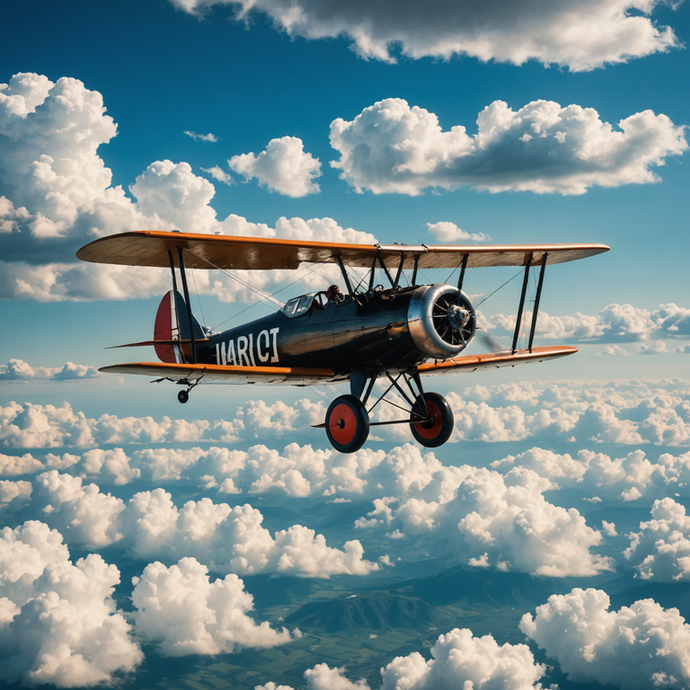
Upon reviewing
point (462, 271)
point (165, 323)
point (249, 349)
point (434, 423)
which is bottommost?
point (434, 423)

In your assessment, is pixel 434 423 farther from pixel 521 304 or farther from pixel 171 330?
pixel 171 330

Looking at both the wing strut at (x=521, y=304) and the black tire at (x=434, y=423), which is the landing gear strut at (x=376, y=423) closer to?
the black tire at (x=434, y=423)

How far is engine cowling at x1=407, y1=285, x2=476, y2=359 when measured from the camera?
452 inches

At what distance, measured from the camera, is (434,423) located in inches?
536

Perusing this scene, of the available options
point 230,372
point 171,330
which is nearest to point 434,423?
point 230,372

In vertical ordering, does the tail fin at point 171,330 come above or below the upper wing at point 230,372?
above

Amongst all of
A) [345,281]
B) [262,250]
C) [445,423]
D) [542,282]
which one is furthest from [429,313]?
[542,282]

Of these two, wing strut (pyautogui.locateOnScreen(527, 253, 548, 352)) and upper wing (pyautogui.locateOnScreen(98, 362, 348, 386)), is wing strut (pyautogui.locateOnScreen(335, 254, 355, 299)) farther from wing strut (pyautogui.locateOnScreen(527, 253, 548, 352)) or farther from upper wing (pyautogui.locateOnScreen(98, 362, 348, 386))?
wing strut (pyautogui.locateOnScreen(527, 253, 548, 352))

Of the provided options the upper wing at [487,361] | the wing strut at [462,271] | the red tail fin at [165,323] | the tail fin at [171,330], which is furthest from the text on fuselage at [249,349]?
the wing strut at [462,271]

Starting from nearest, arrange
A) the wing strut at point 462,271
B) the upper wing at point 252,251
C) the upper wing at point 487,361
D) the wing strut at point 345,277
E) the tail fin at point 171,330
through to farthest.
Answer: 1. the upper wing at point 252,251
2. the wing strut at point 345,277
3. the wing strut at point 462,271
4. the upper wing at point 487,361
5. the tail fin at point 171,330

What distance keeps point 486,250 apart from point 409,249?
139 inches

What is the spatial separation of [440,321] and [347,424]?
315cm

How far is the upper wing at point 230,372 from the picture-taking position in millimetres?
11219

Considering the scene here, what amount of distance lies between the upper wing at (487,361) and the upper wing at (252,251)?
313 centimetres
